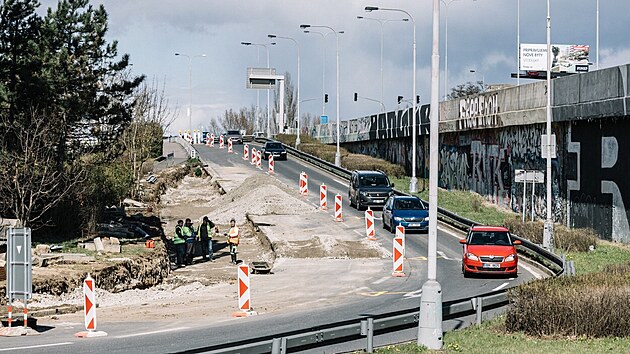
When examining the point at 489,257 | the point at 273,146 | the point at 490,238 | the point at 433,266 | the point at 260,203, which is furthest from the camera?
the point at 273,146

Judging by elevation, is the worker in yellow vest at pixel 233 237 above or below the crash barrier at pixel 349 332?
below

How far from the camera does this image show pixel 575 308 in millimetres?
16641

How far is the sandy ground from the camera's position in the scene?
25109 mm

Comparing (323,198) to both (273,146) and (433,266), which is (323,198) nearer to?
(273,146)

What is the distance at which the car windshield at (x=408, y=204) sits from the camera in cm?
4262

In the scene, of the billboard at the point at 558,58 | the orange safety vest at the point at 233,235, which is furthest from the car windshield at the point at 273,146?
the orange safety vest at the point at 233,235

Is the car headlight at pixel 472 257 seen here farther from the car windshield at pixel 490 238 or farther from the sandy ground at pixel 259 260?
the sandy ground at pixel 259 260

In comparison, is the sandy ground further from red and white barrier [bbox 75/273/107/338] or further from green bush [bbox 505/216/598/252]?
green bush [bbox 505/216/598/252]

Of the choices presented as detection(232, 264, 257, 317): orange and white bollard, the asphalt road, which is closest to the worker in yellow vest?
the asphalt road

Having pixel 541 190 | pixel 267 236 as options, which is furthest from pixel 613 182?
pixel 267 236

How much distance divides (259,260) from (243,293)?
16.9 m

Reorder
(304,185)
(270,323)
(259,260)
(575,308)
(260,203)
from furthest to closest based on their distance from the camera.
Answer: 1. (304,185)
2. (260,203)
3. (259,260)
4. (270,323)
5. (575,308)

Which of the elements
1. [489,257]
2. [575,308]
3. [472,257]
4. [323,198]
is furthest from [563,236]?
[575,308]

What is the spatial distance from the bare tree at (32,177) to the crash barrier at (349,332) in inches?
763
